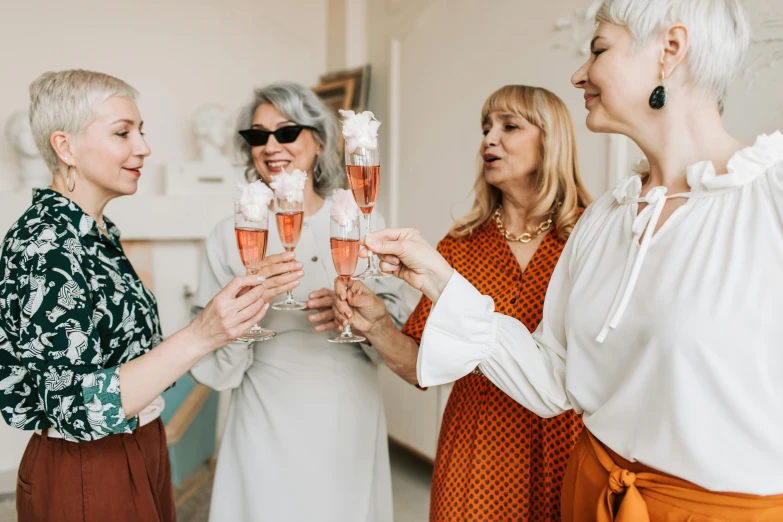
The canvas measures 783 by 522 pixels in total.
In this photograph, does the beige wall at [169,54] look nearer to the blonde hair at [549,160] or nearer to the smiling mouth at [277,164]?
the smiling mouth at [277,164]

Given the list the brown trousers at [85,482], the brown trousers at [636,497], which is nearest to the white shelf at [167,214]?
the brown trousers at [85,482]

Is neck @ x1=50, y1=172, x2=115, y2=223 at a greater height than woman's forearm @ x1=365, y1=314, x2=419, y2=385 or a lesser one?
greater

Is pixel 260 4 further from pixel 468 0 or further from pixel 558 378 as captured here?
pixel 558 378

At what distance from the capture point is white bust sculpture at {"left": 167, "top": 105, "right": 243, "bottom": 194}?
4445 mm

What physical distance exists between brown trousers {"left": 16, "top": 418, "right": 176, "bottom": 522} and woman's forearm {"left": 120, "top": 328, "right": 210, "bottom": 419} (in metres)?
0.28

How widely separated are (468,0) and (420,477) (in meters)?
2.95

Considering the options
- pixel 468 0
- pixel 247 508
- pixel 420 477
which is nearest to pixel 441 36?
pixel 468 0

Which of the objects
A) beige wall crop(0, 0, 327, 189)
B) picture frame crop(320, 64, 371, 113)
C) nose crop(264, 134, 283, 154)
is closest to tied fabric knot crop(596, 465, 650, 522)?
nose crop(264, 134, 283, 154)

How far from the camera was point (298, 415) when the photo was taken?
1987 mm

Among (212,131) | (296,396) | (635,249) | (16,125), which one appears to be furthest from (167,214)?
(635,249)

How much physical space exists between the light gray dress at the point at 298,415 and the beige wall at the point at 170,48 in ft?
9.37

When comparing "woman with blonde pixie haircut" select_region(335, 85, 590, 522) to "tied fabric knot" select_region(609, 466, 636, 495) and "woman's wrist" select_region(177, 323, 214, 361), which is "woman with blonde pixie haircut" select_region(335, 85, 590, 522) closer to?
"woman's wrist" select_region(177, 323, 214, 361)

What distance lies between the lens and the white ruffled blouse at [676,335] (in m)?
1.00

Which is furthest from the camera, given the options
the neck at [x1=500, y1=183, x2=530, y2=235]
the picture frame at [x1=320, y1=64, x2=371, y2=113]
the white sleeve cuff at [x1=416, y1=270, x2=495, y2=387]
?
the picture frame at [x1=320, y1=64, x2=371, y2=113]
